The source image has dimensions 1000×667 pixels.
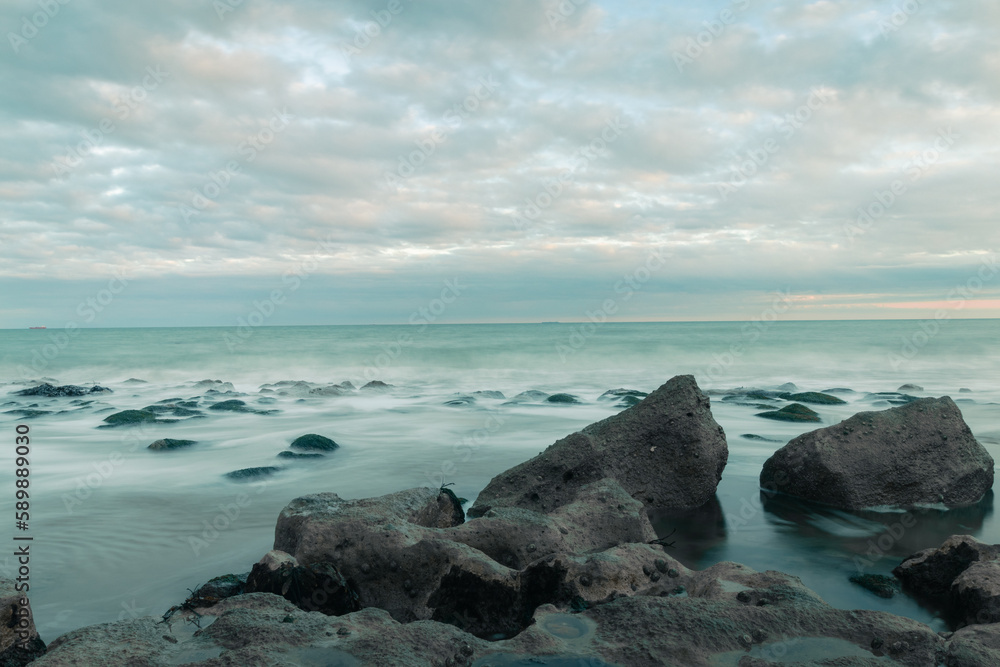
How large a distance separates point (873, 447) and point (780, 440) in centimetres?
407

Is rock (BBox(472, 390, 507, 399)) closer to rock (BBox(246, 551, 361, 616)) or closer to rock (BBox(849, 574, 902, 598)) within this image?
rock (BBox(849, 574, 902, 598))

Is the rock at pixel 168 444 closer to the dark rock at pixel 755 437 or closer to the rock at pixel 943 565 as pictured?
the dark rock at pixel 755 437

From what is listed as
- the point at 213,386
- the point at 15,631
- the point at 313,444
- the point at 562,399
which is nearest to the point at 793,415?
the point at 562,399

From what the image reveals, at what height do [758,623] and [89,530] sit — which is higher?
[758,623]

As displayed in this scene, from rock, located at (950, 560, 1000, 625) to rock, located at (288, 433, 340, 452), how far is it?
891 cm

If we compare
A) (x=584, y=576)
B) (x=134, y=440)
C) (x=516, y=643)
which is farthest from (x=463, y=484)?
(x=134, y=440)

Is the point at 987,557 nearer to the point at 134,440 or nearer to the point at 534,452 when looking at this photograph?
the point at 534,452

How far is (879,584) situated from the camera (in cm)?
490

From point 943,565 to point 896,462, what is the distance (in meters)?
2.54

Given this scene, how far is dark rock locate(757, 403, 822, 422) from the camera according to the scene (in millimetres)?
12867

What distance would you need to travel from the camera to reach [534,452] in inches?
420

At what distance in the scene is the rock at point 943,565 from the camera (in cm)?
461

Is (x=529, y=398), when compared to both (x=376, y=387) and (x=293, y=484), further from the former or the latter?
(x=293, y=484)

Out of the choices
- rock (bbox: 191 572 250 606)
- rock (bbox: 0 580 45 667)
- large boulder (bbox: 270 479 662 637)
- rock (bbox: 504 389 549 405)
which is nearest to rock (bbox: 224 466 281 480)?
large boulder (bbox: 270 479 662 637)
